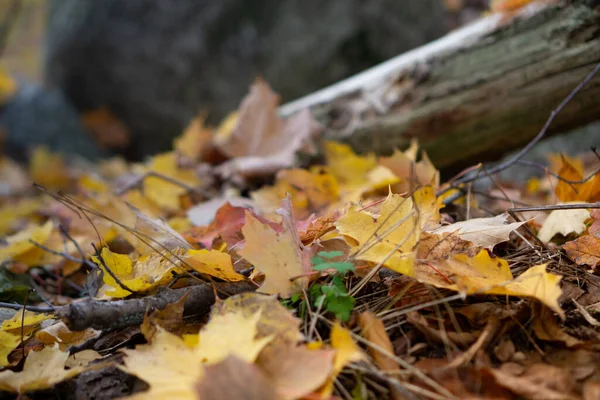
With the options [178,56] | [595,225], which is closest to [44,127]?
[178,56]

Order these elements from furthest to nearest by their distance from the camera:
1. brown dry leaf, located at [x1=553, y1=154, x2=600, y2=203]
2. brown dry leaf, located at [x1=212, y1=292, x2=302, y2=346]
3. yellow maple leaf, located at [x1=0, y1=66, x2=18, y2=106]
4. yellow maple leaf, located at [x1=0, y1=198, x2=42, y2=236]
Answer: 1. yellow maple leaf, located at [x1=0, y1=66, x2=18, y2=106]
2. yellow maple leaf, located at [x1=0, y1=198, x2=42, y2=236]
3. brown dry leaf, located at [x1=553, y1=154, x2=600, y2=203]
4. brown dry leaf, located at [x1=212, y1=292, x2=302, y2=346]

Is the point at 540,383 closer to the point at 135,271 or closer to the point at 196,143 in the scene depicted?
the point at 135,271

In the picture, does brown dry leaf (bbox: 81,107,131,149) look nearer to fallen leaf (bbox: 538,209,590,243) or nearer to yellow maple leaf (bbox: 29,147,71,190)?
yellow maple leaf (bbox: 29,147,71,190)

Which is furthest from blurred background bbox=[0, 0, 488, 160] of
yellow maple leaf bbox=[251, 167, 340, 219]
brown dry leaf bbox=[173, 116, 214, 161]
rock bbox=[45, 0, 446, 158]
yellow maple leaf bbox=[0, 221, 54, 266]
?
yellow maple leaf bbox=[0, 221, 54, 266]

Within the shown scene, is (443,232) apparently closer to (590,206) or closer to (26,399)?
(590,206)

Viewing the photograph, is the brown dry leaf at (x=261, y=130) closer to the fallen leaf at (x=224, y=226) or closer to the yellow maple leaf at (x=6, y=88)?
the fallen leaf at (x=224, y=226)

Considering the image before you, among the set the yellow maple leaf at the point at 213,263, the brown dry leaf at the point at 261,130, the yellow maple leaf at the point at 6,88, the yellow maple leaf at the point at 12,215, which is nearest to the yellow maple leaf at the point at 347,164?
the brown dry leaf at the point at 261,130
